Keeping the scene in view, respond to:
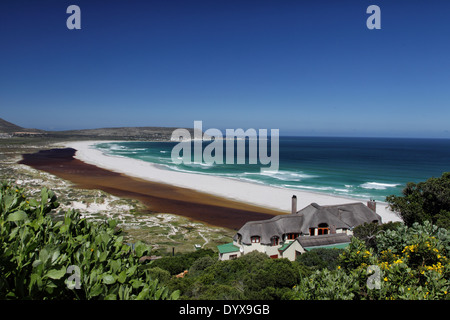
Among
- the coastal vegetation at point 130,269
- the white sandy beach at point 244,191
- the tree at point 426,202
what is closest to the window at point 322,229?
the tree at point 426,202

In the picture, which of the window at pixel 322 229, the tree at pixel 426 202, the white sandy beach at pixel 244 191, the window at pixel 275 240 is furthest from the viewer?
the white sandy beach at pixel 244 191

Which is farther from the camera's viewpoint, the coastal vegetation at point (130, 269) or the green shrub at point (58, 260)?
the coastal vegetation at point (130, 269)

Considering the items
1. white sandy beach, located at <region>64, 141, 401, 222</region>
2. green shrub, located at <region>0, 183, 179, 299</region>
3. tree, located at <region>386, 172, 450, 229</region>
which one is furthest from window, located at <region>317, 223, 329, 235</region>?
green shrub, located at <region>0, 183, 179, 299</region>

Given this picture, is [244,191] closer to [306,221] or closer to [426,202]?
[306,221]

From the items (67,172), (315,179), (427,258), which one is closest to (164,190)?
(67,172)

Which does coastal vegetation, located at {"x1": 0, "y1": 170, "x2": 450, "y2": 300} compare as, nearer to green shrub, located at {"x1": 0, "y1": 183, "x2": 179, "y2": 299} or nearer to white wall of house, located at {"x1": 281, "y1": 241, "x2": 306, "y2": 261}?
green shrub, located at {"x1": 0, "y1": 183, "x2": 179, "y2": 299}

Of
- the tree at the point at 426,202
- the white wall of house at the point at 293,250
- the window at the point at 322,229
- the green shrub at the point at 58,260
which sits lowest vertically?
the white wall of house at the point at 293,250

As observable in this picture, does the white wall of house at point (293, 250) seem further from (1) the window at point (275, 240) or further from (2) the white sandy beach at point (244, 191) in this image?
(2) the white sandy beach at point (244, 191)

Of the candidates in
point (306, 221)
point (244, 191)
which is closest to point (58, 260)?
point (306, 221)
